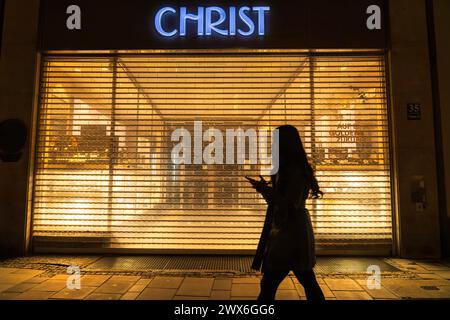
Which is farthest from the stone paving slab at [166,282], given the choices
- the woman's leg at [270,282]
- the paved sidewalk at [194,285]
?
the woman's leg at [270,282]

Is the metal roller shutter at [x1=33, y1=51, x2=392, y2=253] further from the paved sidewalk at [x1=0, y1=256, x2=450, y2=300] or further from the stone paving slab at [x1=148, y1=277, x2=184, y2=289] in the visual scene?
the stone paving slab at [x1=148, y1=277, x2=184, y2=289]

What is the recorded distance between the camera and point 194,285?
4.90 metres

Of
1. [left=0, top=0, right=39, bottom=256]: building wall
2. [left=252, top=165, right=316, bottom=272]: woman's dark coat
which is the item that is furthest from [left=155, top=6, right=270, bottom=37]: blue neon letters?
[left=252, top=165, right=316, bottom=272]: woman's dark coat

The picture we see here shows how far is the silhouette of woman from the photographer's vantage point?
310cm

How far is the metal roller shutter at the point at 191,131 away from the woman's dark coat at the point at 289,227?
3330mm

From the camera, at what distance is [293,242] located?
3109mm

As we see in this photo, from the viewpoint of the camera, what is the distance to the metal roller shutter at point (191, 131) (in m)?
6.49

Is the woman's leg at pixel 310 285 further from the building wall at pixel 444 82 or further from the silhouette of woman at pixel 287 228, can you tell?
the building wall at pixel 444 82

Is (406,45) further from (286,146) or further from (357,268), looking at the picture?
(286,146)

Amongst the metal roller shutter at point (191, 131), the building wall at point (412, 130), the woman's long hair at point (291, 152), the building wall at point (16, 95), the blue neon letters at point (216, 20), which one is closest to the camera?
the woman's long hair at point (291, 152)

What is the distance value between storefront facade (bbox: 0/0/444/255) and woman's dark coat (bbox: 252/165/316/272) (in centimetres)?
333

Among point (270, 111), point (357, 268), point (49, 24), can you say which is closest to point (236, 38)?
point (270, 111)

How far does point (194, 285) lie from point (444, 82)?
221 inches
